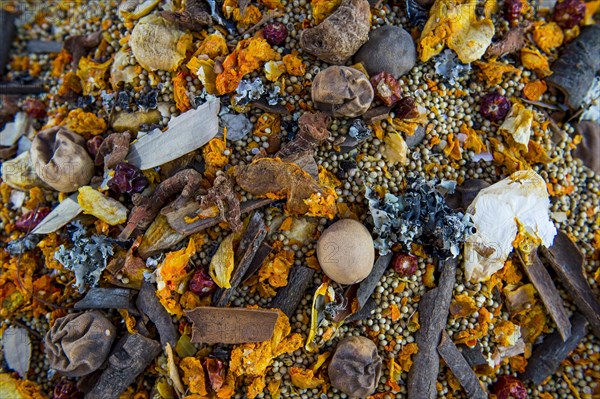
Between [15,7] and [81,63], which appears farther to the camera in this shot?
[15,7]

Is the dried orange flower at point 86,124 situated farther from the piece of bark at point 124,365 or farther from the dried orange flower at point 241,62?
the piece of bark at point 124,365

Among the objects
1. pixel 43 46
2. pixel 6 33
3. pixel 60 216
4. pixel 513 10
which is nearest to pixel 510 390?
pixel 513 10

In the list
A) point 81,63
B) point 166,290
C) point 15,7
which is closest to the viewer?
point 166,290

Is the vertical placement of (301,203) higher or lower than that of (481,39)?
lower

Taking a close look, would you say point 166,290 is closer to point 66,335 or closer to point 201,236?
point 201,236

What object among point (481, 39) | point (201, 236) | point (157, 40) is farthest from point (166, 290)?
point (481, 39)
